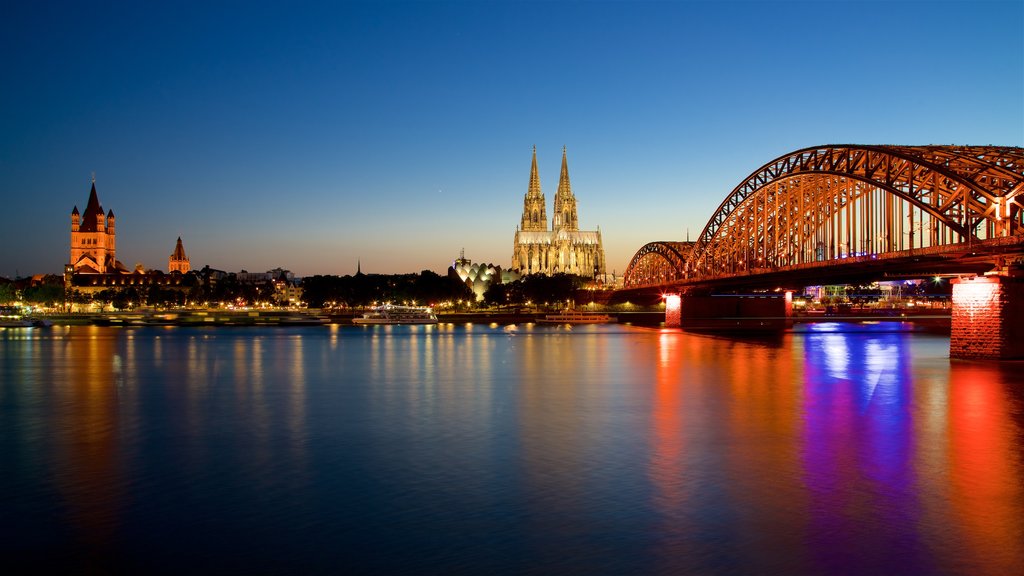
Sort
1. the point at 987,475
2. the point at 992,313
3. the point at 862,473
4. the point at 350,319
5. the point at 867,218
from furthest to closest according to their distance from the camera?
the point at 350,319 < the point at 867,218 < the point at 992,313 < the point at 862,473 < the point at 987,475

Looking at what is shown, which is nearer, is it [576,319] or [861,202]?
[861,202]

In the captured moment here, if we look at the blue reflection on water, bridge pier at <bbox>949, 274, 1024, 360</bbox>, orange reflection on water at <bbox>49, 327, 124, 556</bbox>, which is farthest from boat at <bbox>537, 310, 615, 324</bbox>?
bridge pier at <bbox>949, 274, 1024, 360</bbox>

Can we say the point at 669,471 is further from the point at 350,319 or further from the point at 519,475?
the point at 350,319

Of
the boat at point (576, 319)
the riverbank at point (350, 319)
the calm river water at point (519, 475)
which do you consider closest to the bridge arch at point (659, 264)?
the riverbank at point (350, 319)

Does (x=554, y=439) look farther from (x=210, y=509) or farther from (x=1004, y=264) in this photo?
(x=1004, y=264)

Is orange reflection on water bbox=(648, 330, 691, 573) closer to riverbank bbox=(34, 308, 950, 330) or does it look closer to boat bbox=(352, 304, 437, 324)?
boat bbox=(352, 304, 437, 324)

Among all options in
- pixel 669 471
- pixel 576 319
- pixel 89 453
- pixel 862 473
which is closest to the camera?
pixel 862 473

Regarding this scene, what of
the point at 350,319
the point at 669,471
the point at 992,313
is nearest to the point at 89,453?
the point at 669,471

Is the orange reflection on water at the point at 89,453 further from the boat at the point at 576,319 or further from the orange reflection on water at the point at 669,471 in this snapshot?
the boat at the point at 576,319
